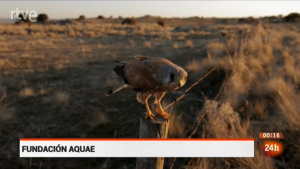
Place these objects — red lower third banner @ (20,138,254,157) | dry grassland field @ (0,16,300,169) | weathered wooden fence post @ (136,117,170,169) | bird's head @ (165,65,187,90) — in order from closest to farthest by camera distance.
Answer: bird's head @ (165,65,187,90)
weathered wooden fence post @ (136,117,170,169)
red lower third banner @ (20,138,254,157)
dry grassland field @ (0,16,300,169)

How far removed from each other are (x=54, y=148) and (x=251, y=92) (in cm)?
428

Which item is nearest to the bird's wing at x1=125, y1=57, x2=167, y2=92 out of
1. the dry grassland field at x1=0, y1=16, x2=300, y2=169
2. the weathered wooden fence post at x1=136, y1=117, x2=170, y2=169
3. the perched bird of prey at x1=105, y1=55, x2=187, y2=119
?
the perched bird of prey at x1=105, y1=55, x2=187, y2=119

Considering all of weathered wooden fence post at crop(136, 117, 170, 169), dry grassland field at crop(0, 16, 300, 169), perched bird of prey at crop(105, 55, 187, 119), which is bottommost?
dry grassland field at crop(0, 16, 300, 169)

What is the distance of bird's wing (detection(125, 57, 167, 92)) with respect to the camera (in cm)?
177

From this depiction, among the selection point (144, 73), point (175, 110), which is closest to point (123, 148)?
point (144, 73)

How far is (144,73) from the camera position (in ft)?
6.19

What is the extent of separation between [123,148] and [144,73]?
111 centimetres

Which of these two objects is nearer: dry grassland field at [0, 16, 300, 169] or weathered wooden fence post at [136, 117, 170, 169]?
weathered wooden fence post at [136, 117, 170, 169]

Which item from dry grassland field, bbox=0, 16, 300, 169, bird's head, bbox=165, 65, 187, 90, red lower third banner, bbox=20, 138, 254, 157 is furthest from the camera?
dry grassland field, bbox=0, 16, 300, 169

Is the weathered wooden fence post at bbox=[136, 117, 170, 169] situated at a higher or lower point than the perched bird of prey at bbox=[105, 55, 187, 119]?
lower

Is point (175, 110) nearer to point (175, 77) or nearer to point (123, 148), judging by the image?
point (123, 148)

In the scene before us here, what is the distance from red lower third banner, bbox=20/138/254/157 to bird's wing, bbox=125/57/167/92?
1.81ft

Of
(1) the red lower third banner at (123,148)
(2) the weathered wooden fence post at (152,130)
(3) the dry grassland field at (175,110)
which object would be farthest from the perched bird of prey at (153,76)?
(3) the dry grassland field at (175,110)

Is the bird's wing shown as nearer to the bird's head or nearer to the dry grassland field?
the bird's head
